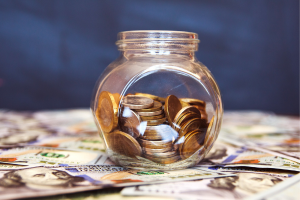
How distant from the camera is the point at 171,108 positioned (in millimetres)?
765

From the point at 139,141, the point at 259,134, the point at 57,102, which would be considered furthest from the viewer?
the point at 57,102

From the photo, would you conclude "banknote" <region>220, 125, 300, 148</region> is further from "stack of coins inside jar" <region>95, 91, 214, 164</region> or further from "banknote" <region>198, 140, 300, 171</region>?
"stack of coins inside jar" <region>95, 91, 214, 164</region>

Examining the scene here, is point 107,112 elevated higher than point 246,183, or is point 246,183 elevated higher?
point 107,112

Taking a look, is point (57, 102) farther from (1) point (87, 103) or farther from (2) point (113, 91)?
(2) point (113, 91)

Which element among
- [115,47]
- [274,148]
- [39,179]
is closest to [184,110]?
[39,179]

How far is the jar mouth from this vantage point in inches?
31.8

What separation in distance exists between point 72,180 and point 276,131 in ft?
3.56

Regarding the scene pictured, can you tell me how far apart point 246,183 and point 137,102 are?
1.08 ft

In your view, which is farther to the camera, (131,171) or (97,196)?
(131,171)

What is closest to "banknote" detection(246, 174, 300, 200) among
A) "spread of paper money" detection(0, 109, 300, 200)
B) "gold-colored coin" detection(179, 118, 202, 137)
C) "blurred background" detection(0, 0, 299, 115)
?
"spread of paper money" detection(0, 109, 300, 200)

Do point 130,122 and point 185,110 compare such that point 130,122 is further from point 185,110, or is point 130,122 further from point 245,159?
point 245,159

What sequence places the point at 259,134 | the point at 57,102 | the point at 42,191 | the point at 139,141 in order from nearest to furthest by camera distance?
the point at 42,191
the point at 139,141
the point at 259,134
the point at 57,102

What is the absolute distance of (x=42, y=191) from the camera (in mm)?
619

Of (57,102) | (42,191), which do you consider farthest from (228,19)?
(42,191)
